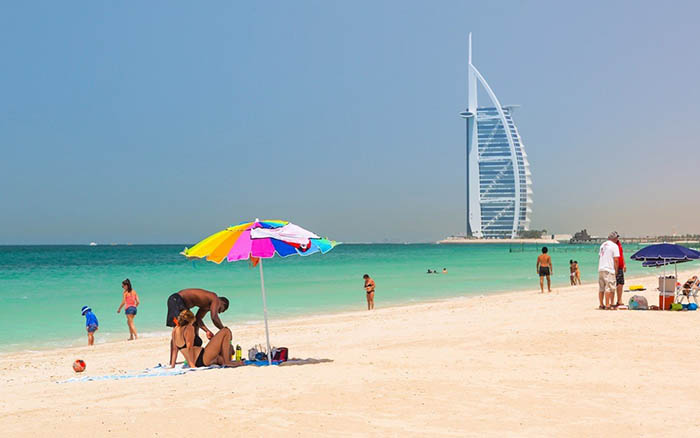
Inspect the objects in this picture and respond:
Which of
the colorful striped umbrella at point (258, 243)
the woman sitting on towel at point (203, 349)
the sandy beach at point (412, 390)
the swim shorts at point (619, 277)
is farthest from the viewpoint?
the swim shorts at point (619, 277)

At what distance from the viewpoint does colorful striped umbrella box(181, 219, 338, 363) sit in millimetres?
8211

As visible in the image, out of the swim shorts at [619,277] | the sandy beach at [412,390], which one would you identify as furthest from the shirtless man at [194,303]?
the swim shorts at [619,277]

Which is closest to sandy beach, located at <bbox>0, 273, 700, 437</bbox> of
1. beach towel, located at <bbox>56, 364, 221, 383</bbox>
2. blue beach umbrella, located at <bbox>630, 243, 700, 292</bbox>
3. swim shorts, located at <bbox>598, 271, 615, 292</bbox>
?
beach towel, located at <bbox>56, 364, 221, 383</bbox>

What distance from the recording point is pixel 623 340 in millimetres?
9922

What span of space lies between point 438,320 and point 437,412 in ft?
26.7

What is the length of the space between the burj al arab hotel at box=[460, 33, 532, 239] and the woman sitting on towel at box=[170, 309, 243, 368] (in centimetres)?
17159

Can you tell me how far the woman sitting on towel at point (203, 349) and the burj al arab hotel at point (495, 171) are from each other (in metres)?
172

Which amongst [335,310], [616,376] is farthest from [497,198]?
[616,376]

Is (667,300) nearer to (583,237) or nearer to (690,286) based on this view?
(690,286)

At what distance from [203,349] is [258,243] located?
177 cm

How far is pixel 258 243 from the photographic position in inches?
330

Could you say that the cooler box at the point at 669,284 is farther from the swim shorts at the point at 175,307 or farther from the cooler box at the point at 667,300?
the swim shorts at the point at 175,307

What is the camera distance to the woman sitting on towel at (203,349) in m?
8.85

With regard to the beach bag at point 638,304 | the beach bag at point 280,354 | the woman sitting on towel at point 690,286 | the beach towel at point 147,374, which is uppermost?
the woman sitting on towel at point 690,286
